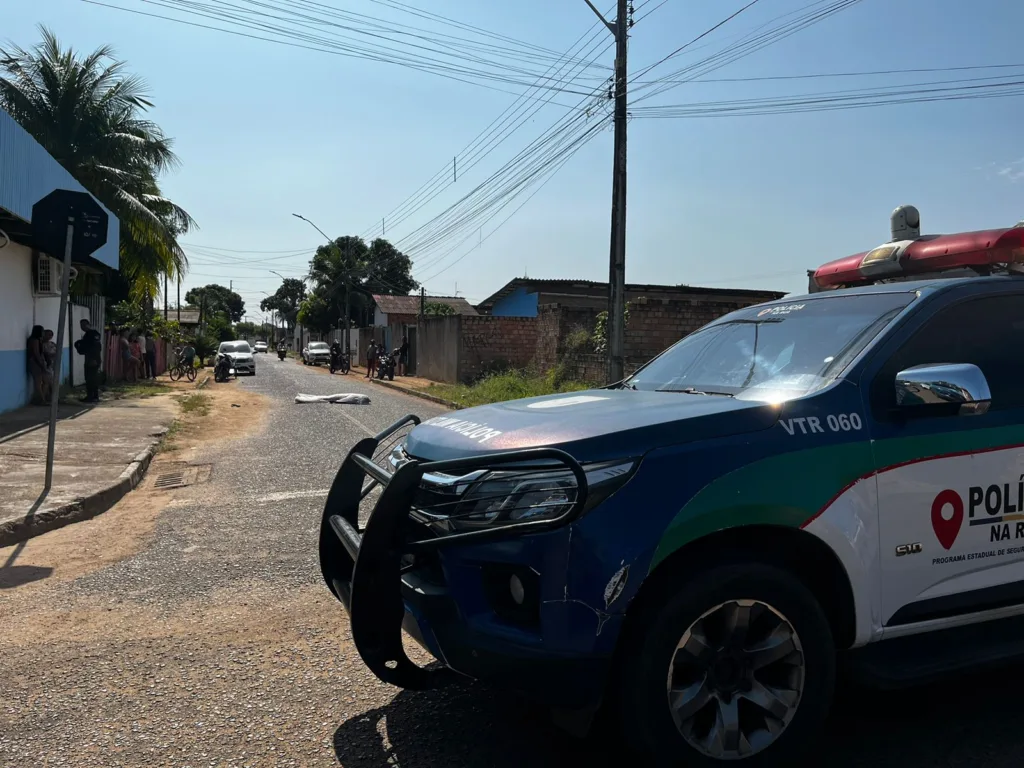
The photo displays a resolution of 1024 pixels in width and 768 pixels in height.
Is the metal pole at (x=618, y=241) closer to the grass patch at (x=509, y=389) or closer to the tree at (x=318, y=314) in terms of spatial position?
the grass patch at (x=509, y=389)

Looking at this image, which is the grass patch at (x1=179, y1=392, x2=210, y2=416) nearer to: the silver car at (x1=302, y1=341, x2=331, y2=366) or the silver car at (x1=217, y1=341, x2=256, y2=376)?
the silver car at (x1=217, y1=341, x2=256, y2=376)

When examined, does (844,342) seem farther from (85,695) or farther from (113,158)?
(113,158)

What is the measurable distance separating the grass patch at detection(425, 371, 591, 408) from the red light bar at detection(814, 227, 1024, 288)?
1338cm

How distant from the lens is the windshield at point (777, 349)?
340 cm

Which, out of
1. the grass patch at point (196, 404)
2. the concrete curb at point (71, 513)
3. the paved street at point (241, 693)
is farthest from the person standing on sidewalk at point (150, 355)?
the paved street at point (241, 693)

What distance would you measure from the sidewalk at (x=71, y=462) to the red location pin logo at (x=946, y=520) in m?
6.41

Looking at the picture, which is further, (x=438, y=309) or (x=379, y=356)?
(x=438, y=309)

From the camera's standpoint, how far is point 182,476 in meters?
9.69

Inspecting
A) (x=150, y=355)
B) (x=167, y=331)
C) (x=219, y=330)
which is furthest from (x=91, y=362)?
(x=219, y=330)

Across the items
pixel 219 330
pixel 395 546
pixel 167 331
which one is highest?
pixel 219 330

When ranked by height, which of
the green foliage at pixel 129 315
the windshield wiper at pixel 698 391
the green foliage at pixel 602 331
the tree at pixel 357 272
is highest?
the tree at pixel 357 272

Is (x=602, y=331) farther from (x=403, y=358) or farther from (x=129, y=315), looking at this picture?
(x=129, y=315)

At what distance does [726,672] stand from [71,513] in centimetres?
635

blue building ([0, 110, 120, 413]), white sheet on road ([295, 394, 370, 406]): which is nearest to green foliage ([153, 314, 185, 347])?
white sheet on road ([295, 394, 370, 406])
